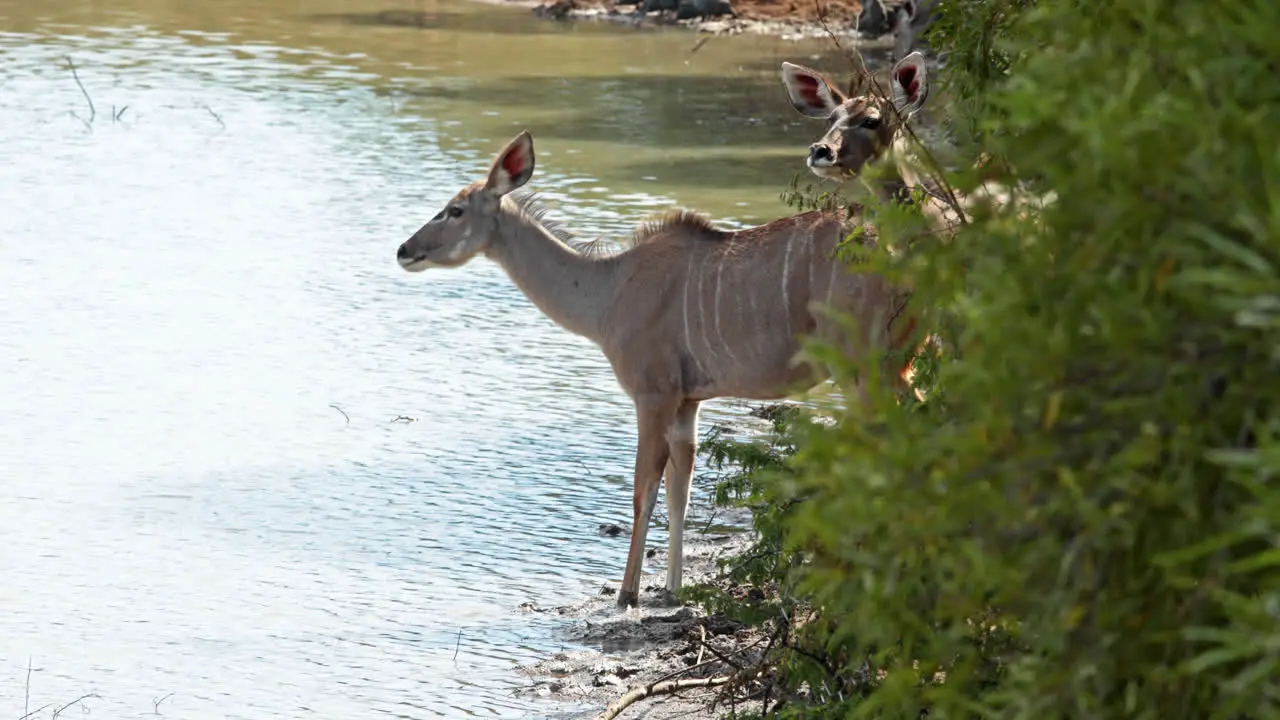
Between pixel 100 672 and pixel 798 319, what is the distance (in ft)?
7.06

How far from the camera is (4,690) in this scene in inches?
197

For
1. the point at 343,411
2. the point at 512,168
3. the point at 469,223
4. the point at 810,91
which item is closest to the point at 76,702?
the point at 469,223

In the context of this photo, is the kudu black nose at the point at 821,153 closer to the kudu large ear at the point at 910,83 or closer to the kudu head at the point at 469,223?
the kudu large ear at the point at 910,83

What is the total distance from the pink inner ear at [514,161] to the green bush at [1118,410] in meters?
4.20

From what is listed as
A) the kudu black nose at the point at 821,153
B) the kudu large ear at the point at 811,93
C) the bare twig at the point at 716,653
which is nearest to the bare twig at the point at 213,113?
the kudu large ear at the point at 811,93

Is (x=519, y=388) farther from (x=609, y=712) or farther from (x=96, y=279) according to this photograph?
(x=609, y=712)

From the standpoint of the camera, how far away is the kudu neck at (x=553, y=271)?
598 cm

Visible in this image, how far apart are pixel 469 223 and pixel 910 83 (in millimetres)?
1539

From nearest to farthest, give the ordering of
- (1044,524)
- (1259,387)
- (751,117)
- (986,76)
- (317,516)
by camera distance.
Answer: (1259,387)
(1044,524)
(986,76)
(317,516)
(751,117)

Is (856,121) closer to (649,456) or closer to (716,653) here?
(649,456)

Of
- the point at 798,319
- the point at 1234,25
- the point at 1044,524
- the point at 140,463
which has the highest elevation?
the point at 1234,25

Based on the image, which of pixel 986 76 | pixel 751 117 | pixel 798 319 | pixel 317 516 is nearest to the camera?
pixel 986 76

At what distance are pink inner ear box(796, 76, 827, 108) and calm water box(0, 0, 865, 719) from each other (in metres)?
1.52

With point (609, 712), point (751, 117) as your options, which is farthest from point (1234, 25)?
point (751, 117)
